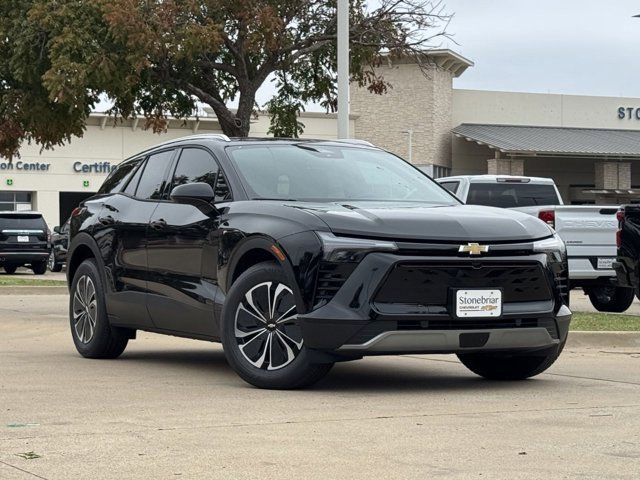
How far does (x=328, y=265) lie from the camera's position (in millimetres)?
8344

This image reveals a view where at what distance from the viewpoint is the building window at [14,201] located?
5716 cm

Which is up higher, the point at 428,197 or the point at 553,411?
the point at 428,197

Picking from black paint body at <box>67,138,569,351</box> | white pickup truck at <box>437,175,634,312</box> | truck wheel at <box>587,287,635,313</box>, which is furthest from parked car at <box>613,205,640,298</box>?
black paint body at <box>67,138,569,351</box>

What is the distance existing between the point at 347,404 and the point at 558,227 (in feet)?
33.9

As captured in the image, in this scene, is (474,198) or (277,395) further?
(474,198)

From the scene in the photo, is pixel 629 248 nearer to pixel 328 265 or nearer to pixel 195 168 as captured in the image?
pixel 195 168

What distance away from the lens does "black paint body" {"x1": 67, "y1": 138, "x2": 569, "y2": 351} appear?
A: 8.34 metres

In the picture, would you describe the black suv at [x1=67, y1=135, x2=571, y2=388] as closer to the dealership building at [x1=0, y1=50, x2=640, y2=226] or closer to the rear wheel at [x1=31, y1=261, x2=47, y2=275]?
the rear wheel at [x1=31, y1=261, x2=47, y2=275]

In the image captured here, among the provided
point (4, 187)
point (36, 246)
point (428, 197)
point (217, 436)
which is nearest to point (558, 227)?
point (428, 197)

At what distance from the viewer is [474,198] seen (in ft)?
66.8

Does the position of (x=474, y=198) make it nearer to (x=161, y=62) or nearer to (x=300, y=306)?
(x=161, y=62)

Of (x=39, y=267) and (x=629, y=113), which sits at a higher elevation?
(x=629, y=113)

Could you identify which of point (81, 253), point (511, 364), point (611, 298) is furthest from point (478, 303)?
point (611, 298)

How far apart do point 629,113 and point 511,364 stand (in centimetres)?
5840
